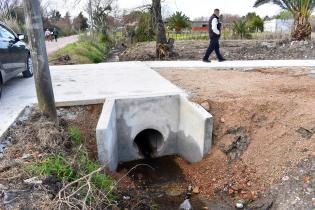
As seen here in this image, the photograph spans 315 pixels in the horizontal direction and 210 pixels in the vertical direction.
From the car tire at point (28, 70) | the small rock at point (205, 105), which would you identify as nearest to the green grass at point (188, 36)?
the car tire at point (28, 70)

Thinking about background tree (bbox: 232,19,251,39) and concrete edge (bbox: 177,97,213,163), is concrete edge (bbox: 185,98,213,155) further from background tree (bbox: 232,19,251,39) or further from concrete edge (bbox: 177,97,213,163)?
background tree (bbox: 232,19,251,39)

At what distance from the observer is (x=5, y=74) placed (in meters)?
6.82

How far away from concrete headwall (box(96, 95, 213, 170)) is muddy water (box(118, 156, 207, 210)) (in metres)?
0.31

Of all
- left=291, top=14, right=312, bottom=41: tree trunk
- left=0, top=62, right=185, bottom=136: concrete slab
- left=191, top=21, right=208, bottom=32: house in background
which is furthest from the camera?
left=191, top=21, right=208, bottom=32: house in background

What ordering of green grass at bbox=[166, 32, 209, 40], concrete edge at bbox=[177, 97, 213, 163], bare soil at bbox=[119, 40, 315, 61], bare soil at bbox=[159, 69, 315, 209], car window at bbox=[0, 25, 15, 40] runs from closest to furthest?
bare soil at bbox=[159, 69, 315, 209]
concrete edge at bbox=[177, 97, 213, 163]
car window at bbox=[0, 25, 15, 40]
bare soil at bbox=[119, 40, 315, 61]
green grass at bbox=[166, 32, 209, 40]

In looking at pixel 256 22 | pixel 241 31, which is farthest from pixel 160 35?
pixel 256 22

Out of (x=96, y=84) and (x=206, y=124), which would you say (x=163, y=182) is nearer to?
(x=206, y=124)

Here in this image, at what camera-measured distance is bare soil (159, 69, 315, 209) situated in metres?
5.33

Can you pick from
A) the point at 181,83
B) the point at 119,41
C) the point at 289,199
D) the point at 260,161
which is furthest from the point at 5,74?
the point at 119,41

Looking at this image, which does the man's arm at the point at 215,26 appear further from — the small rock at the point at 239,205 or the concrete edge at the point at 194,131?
the small rock at the point at 239,205

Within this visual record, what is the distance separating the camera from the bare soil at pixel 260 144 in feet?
17.5

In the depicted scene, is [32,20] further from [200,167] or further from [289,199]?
[289,199]

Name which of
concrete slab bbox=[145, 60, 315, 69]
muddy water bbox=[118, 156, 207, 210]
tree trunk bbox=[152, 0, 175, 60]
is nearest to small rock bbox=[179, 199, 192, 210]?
muddy water bbox=[118, 156, 207, 210]

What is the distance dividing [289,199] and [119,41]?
2333cm
